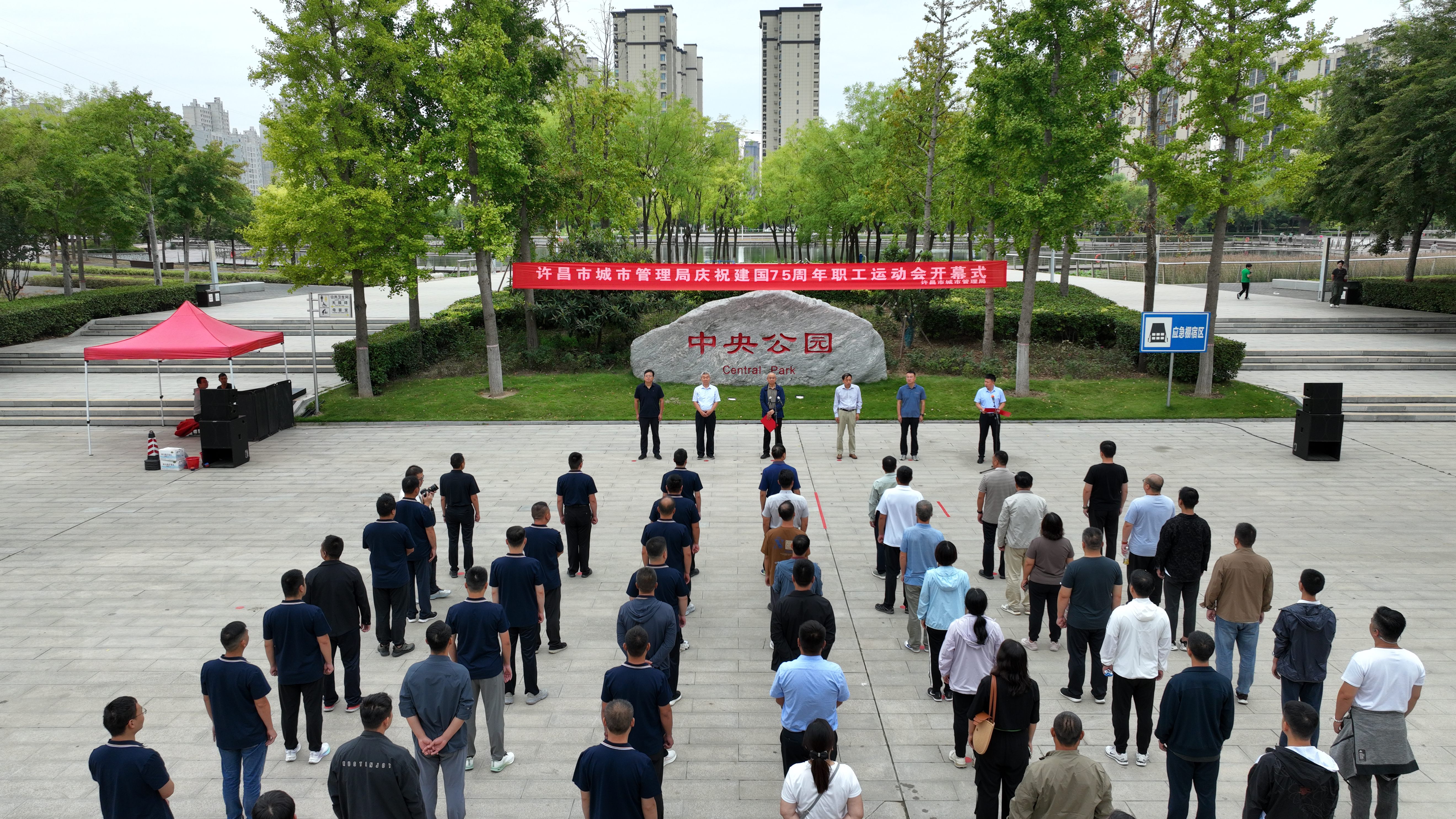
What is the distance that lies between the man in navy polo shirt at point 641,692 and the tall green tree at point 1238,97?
1709 cm

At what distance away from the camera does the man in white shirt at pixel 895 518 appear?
9234 mm

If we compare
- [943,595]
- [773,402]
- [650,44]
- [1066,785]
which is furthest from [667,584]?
[650,44]

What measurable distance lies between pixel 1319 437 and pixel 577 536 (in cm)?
1330

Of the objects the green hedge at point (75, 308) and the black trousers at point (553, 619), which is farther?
the green hedge at point (75, 308)

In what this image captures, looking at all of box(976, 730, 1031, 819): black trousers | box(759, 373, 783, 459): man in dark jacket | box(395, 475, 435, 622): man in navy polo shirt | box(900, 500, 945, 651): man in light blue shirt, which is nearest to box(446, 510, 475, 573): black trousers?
box(395, 475, 435, 622): man in navy polo shirt

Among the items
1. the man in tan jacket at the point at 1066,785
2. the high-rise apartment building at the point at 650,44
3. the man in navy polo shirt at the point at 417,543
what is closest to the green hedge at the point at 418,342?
the man in navy polo shirt at the point at 417,543

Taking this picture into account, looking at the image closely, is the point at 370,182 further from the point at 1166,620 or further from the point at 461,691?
the point at 1166,620

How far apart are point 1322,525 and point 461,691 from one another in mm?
12058

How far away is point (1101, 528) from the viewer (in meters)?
10.3

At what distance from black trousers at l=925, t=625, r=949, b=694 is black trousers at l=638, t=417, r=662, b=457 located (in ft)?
29.0

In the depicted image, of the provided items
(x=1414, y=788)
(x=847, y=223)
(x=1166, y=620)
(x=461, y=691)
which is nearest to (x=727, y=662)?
(x=461, y=691)

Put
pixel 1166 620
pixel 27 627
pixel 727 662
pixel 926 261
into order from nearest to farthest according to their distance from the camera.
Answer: pixel 1166 620 → pixel 727 662 → pixel 27 627 → pixel 926 261

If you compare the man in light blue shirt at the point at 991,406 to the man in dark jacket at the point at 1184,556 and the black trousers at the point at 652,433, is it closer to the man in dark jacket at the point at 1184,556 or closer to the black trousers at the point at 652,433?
the black trousers at the point at 652,433

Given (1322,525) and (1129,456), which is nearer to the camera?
(1322,525)
